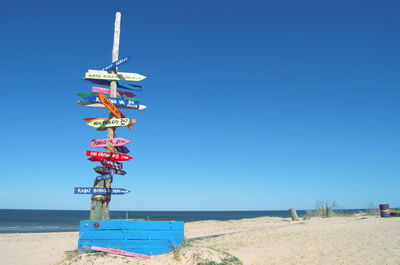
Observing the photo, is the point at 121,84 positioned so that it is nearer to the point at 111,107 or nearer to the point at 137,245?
the point at 111,107

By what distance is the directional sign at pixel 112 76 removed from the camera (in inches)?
371

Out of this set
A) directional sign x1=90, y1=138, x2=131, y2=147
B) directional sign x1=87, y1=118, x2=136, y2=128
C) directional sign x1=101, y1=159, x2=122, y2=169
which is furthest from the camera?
directional sign x1=87, y1=118, x2=136, y2=128

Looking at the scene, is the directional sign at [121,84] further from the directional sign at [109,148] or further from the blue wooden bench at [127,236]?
the blue wooden bench at [127,236]

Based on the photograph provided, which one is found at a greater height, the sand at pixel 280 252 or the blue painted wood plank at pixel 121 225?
the blue painted wood plank at pixel 121 225

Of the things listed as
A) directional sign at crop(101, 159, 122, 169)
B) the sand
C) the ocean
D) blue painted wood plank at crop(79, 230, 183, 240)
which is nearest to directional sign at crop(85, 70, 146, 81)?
directional sign at crop(101, 159, 122, 169)

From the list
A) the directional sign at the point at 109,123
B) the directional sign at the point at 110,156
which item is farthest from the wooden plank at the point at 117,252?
the directional sign at the point at 109,123

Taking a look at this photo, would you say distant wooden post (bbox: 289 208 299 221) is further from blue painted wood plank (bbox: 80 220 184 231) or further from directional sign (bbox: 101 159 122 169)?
directional sign (bbox: 101 159 122 169)

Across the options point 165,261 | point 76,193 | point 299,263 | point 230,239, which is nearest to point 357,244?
point 299,263

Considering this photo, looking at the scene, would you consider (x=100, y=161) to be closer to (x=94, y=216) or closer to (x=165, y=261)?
(x=94, y=216)

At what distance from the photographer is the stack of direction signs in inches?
345

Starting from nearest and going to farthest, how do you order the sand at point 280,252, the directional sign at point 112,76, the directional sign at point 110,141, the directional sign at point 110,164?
the sand at point 280,252 < the directional sign at point 110,164 < the directional sign at point 110,141 < the directional sign at point 112,76

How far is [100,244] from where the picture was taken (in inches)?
329

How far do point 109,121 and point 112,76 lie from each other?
53.7 inches

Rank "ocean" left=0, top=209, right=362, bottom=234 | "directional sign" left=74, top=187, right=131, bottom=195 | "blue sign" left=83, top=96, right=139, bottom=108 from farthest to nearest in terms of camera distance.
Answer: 1. "ocean" left=0, top=209, right=362, bottom=234
2. "blue sign" left=83, top=96, right=139, bottom=108
3. "directional sign" left=74, top=187, right=131, bottom=195
